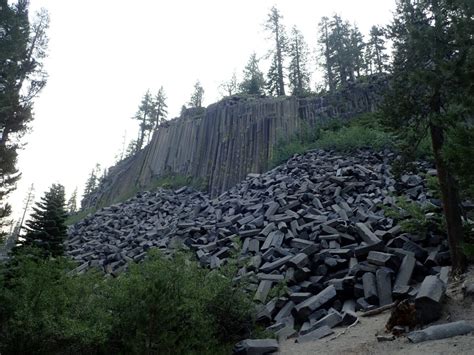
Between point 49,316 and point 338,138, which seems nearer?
point 49,316

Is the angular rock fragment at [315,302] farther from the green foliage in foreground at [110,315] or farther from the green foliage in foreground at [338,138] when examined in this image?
the green foliage in foreground at [338,138]

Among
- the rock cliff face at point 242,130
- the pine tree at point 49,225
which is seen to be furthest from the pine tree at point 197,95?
the pine tree at point 49,225

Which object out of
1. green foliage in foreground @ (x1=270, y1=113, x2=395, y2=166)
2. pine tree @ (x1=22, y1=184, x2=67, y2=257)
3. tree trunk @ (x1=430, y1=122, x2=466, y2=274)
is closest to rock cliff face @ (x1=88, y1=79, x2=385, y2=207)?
green foliage in foreground @ (x1=270, y1=113, x2=395, y2=166)

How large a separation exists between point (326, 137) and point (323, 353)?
60.0 feet

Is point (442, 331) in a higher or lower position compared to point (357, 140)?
lower

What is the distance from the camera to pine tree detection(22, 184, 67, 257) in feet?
44.8

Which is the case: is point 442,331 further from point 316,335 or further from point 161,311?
point 161,311

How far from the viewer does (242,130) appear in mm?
27938

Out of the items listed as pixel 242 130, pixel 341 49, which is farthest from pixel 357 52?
pixel 242 130

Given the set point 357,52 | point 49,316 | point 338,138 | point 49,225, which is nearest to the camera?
point 49,316

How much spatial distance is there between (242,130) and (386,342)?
23201mm

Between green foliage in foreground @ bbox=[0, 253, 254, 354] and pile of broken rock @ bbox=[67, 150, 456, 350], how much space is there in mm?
2725

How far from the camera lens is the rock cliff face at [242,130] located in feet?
84.8

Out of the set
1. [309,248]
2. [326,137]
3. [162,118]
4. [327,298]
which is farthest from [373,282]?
[162,118]
